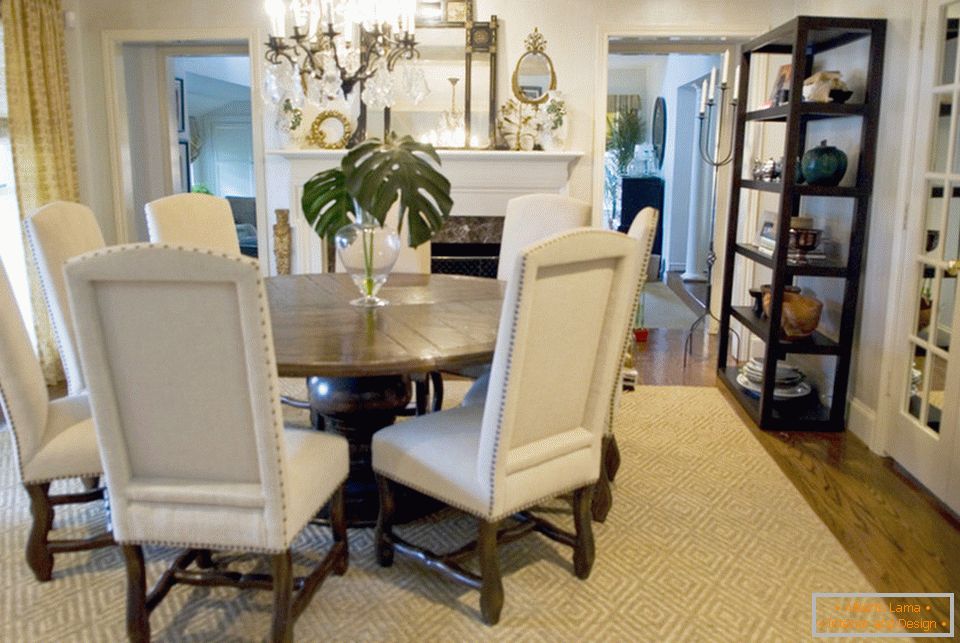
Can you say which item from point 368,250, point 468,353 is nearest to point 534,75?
point 368,250

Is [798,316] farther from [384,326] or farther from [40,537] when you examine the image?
[40,537]

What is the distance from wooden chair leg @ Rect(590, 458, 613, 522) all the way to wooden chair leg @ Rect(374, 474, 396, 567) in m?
0.73

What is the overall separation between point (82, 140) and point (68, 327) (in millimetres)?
2838

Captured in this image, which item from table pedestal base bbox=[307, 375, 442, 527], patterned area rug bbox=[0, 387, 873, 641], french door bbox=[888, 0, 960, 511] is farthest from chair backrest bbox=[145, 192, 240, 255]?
french door bbox=[888, 0, 960, 511]

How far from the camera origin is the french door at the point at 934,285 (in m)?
2.90

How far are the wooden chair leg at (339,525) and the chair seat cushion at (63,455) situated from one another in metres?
0.66

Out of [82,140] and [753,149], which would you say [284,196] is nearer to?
[82,140]

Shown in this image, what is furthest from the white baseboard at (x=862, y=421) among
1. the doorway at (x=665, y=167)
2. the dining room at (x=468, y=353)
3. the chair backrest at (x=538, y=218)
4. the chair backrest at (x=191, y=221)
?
the doorway at (x=665, y=167)

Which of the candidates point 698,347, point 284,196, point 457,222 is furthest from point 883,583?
point 284,196

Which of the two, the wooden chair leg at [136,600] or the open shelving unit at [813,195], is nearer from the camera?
the wooden chair leg at [136,600]

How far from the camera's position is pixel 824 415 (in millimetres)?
3826

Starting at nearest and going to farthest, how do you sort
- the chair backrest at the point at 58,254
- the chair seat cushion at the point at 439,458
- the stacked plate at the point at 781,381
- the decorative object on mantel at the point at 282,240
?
the chair seat cushion at the point at 439,458 < the chair backrest at the point at 58,254 < the stacked plate at the point at 781,381 < the decorative object on mantel at the point at 282,240

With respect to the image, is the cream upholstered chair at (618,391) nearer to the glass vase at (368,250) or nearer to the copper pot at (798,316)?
the glass vase at (368,250)

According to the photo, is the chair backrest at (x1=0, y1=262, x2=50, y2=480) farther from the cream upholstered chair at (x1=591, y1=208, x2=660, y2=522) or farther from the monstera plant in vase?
the cream upholstered chair at (x1=591, y1=208, x2=660, y2=522)
